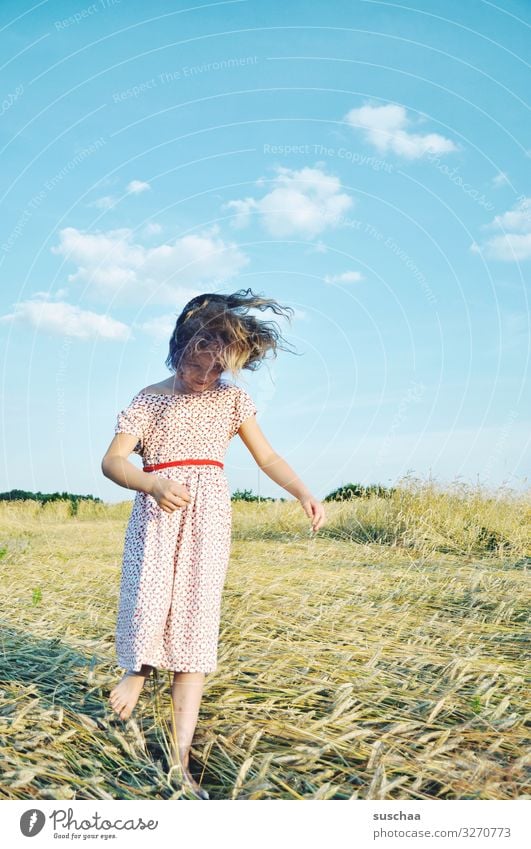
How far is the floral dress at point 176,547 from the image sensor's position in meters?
2.20

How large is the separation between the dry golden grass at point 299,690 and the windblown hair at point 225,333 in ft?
3.62

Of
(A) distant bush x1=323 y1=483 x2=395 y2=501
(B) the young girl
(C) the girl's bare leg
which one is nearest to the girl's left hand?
(B) the young girl

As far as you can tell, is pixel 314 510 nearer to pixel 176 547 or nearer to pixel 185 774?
pixel 176 547

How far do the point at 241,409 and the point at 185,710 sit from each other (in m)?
0.96

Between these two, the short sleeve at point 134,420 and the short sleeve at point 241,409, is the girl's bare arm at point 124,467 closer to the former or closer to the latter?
the short sleeve at point 134,420

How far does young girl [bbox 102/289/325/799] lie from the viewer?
2.19 metres

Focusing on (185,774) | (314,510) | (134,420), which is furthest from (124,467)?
(185,774)

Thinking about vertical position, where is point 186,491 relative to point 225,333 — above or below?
below

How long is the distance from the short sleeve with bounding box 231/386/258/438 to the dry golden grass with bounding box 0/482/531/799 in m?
0.88

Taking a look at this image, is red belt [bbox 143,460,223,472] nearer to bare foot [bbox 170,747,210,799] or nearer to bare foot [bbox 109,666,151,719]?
bare foot [bbox 109,666,151,719]

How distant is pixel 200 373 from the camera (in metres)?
2.41

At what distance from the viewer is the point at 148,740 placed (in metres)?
2.16
